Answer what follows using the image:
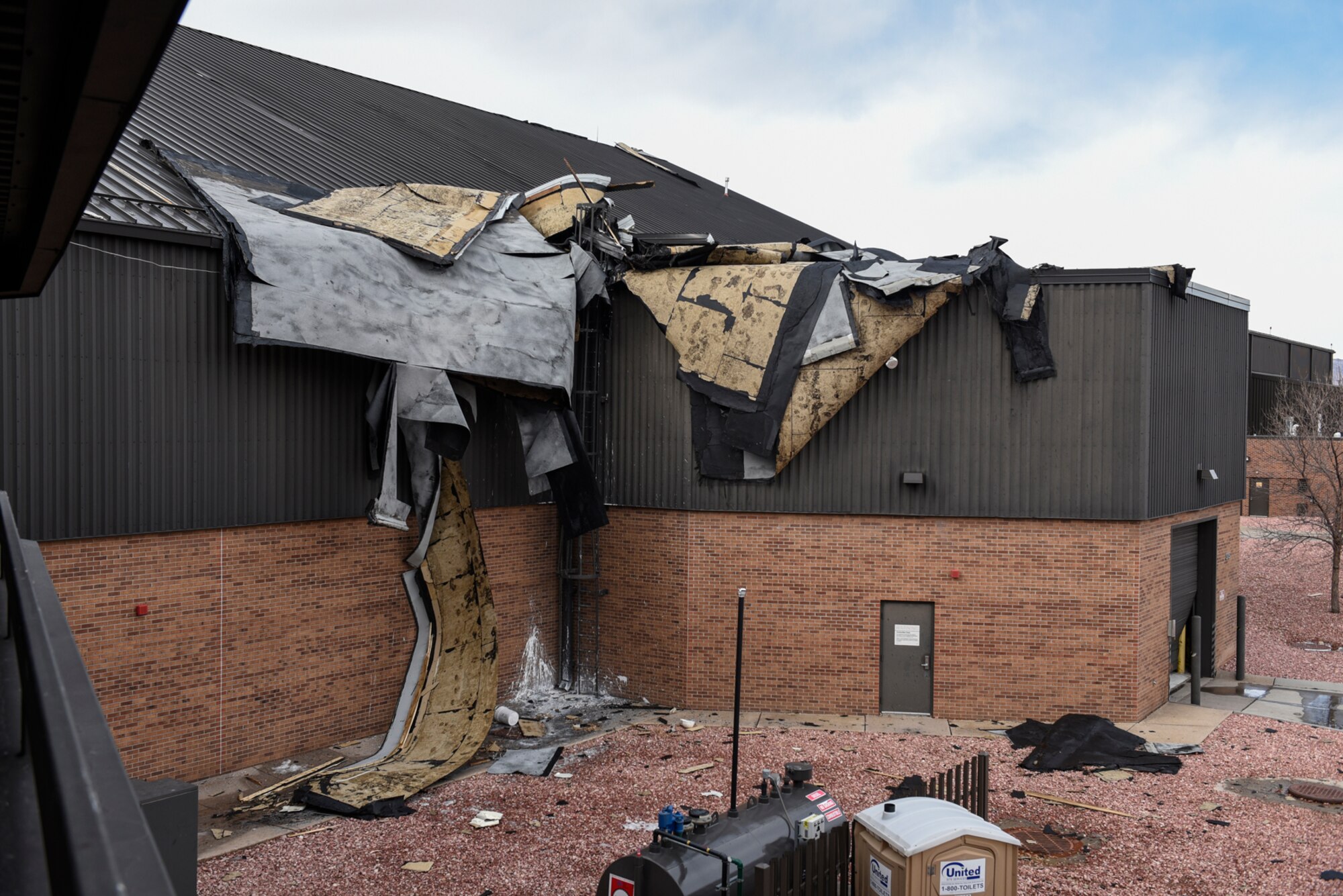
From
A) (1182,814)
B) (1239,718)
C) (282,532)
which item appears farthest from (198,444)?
(1239,718)

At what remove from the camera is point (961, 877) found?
30.2 ft

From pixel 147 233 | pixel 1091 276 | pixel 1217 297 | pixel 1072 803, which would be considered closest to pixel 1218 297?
pixel 1217 297

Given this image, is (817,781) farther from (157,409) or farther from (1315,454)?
(1315,454)

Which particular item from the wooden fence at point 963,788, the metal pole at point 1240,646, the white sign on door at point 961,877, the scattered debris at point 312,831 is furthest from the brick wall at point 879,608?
the white sign on door at point 961,877

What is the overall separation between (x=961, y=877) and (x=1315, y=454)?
99.1 feet

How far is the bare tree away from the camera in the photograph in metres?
30.5

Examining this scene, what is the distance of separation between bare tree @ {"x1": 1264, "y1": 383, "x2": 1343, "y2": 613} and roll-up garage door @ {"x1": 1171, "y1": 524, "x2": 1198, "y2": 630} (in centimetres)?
1023

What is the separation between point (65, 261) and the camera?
12359mm

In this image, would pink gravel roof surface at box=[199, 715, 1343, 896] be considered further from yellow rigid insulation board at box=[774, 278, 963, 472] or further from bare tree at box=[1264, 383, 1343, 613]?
bare tree at box=[1264, 383, 1343, 613]

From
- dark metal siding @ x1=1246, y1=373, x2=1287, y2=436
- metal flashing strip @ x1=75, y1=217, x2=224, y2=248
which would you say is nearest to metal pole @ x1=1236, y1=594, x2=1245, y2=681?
metal flashing strip @ x1=75, y1=217, x2=224, y2=248

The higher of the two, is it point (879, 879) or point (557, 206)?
point (557, 206)

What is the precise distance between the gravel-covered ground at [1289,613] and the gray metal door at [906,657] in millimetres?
9161

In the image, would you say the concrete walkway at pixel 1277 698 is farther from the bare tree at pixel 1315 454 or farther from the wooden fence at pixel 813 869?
the wooden fence at pixel 813 869

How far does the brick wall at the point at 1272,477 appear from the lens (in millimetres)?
54656
